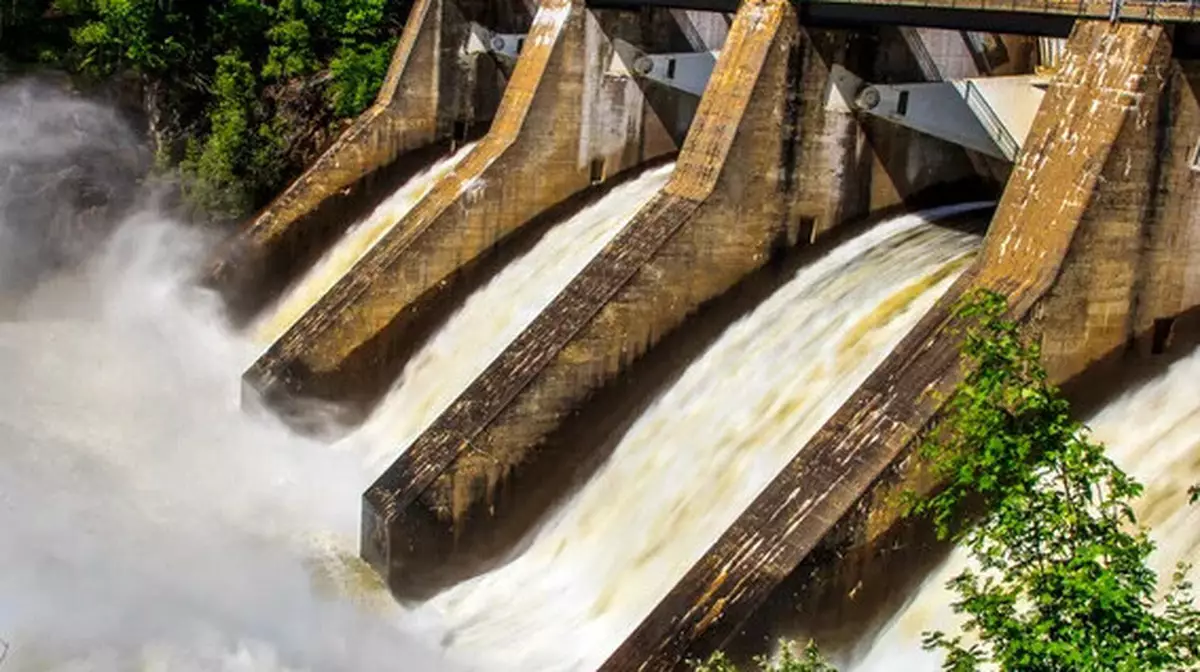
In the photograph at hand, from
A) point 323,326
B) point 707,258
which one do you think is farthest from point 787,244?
point 323,326

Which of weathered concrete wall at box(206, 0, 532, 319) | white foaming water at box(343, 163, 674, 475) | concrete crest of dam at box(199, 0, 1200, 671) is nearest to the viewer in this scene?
concrete crest of dam at box(199, 0, 1200, 671)

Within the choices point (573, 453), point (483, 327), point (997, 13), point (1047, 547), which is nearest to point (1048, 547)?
point (1047, 547)

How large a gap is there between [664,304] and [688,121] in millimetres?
6390

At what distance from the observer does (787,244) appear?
642 inches

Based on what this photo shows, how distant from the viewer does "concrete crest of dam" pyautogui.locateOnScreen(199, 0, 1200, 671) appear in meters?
11.5

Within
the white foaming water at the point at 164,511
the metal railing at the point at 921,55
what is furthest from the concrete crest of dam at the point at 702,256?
the white foaming water at the point at 164,511

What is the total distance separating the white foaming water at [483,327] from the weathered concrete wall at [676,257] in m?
2.73

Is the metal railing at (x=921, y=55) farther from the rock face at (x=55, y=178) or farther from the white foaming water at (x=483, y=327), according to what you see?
the rock face at (x=55, y=178)

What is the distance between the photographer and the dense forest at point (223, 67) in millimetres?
25359

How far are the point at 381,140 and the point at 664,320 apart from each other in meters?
10.3

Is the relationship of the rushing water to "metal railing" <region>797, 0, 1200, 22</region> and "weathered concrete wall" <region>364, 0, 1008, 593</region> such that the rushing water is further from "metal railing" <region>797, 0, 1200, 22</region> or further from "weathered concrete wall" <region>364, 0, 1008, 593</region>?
"metal railing" <region>797, 0, 1200, 22</region>

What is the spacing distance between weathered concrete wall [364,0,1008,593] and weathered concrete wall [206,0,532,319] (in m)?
9.14

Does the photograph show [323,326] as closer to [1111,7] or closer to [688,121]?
[688,121]

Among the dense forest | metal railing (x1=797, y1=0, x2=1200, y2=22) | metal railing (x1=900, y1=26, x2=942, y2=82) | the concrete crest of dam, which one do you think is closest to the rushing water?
the concrete crest of dam
